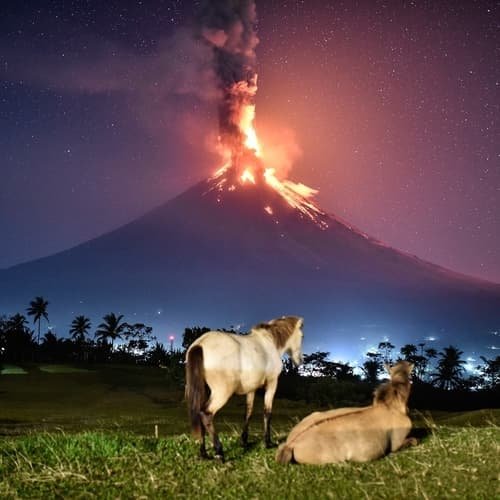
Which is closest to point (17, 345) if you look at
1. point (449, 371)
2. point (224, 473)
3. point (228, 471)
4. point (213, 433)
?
point (449, 371)

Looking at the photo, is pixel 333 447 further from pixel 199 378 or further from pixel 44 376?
pixel 44 376

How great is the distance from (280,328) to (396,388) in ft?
6.60

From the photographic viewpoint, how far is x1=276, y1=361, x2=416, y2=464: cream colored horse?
7297mm

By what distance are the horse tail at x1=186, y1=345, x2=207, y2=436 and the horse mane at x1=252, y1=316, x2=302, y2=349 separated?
1.44 m

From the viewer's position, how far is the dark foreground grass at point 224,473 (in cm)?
600

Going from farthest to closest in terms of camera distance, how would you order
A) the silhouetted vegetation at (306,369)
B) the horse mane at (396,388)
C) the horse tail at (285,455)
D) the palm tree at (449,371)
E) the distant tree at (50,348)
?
the palm tree at (449,371) → the distant tree at (50,348) → the silhouetted vegetation at (306,369) → the horse mane at (396,388) → the horse tail at (285,455)

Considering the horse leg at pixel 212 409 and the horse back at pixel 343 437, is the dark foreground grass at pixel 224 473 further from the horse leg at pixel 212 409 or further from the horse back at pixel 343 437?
the horse leg at pixel 212 409

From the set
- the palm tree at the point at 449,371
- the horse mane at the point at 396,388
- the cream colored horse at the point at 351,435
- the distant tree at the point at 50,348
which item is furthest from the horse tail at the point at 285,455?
the palm tree at the point at 449,371

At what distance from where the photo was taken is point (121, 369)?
8081cm

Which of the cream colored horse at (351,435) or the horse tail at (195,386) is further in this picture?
the horse tail at (195,386)

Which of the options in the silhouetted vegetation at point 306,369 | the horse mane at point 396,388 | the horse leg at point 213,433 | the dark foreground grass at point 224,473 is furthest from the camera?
the silhouetted vegetation at point 306,369

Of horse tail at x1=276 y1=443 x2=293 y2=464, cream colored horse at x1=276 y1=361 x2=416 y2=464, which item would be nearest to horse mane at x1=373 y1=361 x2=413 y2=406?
cream colored horse at x1=276 y1=361 x2=416 y2=464

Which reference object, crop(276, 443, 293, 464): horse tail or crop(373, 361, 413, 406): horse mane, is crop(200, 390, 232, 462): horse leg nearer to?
crop(276, 443, 293, 464): horse tail

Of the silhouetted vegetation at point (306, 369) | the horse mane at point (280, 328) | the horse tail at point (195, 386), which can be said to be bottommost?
the horse tail at point (195, 386)
